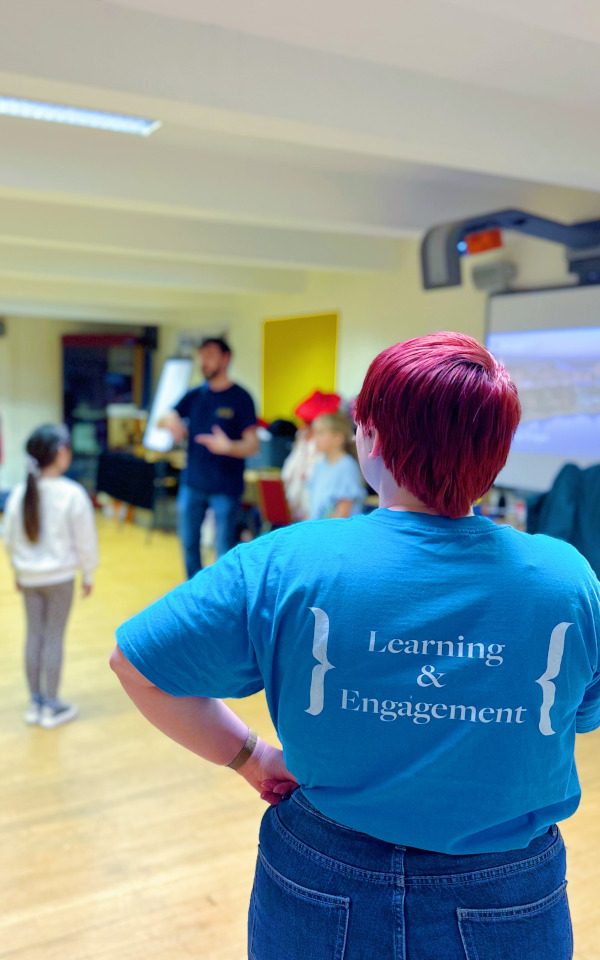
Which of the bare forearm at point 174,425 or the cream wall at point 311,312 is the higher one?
the cream wall at point 311,312

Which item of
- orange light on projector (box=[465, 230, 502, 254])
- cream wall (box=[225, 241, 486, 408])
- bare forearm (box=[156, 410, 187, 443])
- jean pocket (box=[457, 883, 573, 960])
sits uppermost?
orange light on projector (box=[465, 230, 502, 254])

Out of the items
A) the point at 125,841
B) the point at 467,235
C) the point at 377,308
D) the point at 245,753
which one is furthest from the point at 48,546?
the point at 377,308

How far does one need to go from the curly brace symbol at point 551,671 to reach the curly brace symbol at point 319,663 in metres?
0.23

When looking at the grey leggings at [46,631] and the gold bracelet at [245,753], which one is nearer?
the gold bracelet at [245,753]

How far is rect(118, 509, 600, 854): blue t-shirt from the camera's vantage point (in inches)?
34.8

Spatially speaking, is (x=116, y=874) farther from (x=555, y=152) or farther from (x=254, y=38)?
(x=555, y=152)

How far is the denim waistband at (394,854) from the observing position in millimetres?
926

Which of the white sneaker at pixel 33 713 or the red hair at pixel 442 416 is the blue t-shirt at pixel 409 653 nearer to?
the red hair at pixel 442 416

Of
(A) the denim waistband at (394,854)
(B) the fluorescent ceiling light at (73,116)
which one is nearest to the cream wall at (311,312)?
(B) the fluorescent ceiling light at (73,116)

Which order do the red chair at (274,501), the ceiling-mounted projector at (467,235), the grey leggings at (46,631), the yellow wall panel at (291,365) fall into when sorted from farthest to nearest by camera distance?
the yellow wall panel at (291,365), the red chair at (274,501), the ceiling-mounted projector at (467,235), the grey leggings at (46,631)

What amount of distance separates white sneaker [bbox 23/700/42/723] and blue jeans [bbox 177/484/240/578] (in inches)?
59.4

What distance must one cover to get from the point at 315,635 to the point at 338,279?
22.7ft

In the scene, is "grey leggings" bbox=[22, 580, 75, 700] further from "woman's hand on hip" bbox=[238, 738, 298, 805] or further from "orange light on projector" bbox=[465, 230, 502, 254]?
"orange light on projector" bbox=[465, 230, 502, 254]

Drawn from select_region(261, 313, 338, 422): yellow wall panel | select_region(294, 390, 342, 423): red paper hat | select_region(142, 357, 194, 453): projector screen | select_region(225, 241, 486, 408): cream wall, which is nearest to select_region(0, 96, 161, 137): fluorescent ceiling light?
select_region(294, 390, 342, 423): red paper hat
